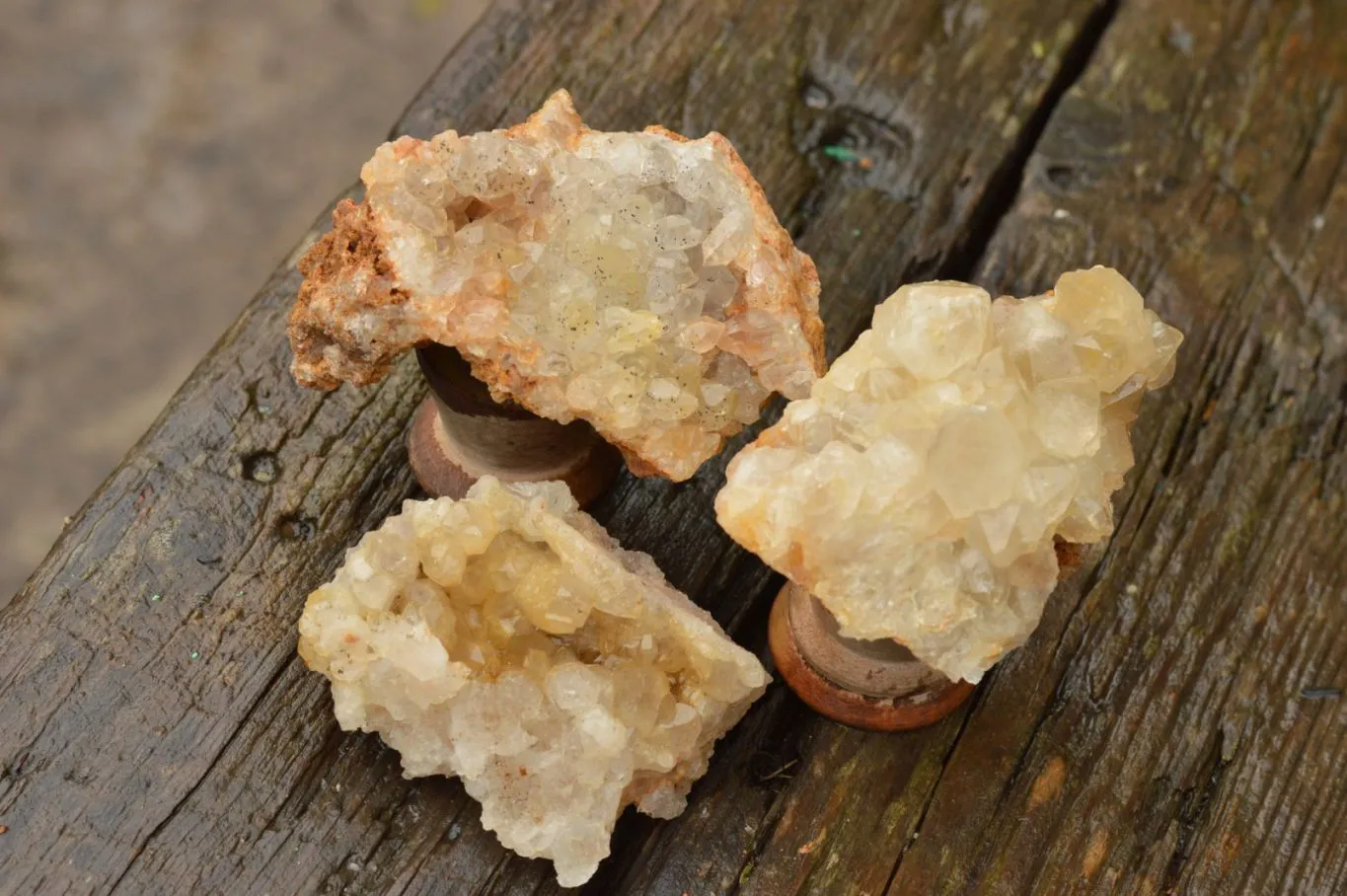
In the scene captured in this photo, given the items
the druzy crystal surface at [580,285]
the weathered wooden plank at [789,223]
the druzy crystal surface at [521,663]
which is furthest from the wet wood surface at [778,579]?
the druzy crystal surface at [580,285]

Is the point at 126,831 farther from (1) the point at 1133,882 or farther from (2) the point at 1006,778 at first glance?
(1) the point at 1133,882

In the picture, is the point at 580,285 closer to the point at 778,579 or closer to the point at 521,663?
the point at 521,663

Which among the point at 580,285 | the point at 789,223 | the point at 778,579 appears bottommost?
the point at 778,579

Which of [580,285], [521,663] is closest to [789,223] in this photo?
[580,285]

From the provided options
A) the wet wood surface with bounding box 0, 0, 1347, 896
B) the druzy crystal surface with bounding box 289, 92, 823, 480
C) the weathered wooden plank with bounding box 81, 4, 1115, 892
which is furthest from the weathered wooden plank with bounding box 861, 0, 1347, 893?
the druzy crystal surface with bounding box 289, 92, 823, 480

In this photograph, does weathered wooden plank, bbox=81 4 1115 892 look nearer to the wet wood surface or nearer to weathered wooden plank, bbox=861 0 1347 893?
the wet wood surface

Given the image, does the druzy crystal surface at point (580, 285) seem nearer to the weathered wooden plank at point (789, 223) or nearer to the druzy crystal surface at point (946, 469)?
the druzy crystal surface at point (946, 469)

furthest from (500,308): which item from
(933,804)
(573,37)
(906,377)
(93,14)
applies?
(93,14)
